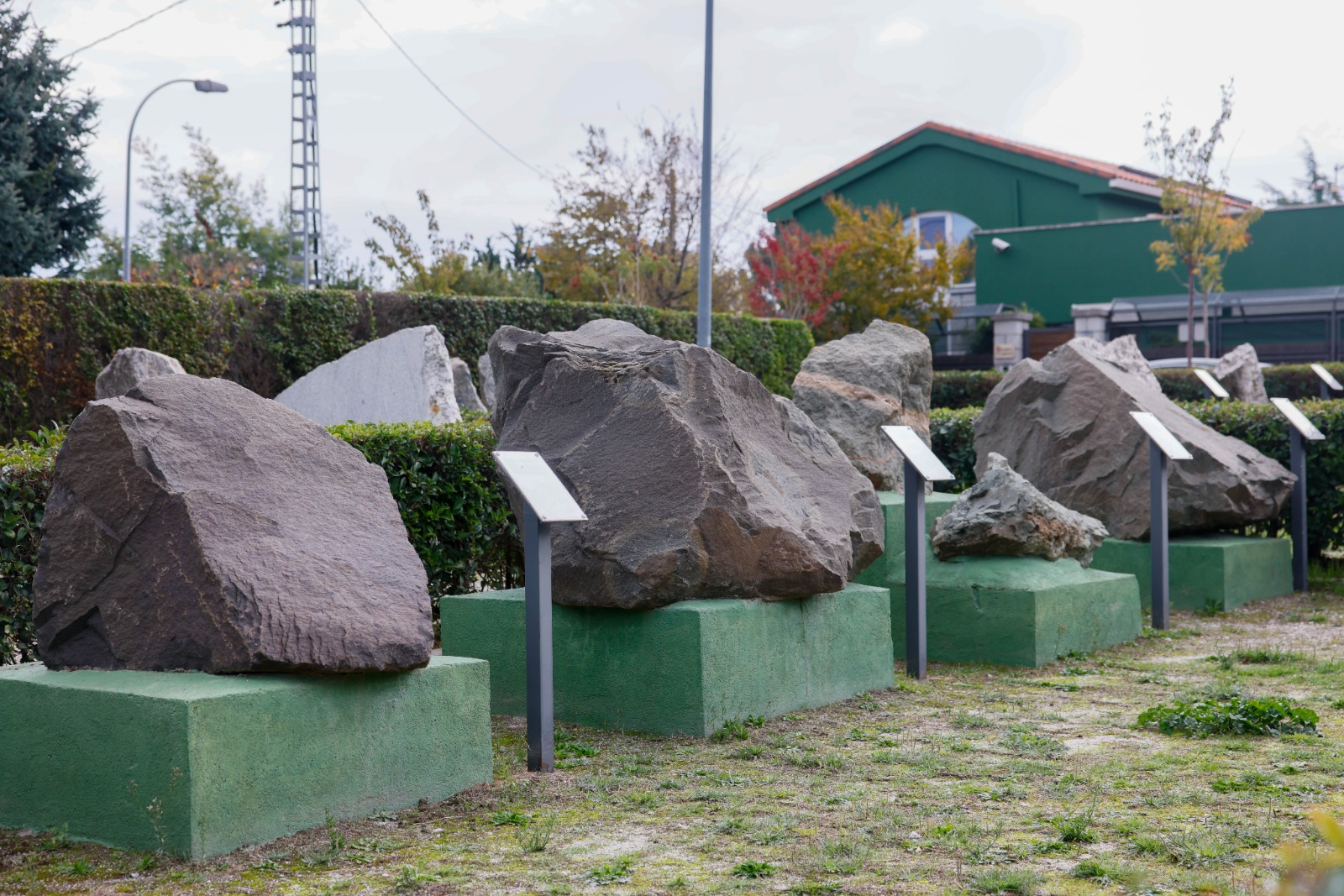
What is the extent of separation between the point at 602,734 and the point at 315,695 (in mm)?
1787

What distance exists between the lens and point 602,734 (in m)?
5.57

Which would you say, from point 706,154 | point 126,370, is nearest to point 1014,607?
point 126,370

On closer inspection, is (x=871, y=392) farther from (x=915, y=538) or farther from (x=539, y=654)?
(x=539, y=654)

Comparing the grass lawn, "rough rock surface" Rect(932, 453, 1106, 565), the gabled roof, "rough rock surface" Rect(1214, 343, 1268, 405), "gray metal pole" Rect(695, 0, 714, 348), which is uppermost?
the gabled roof

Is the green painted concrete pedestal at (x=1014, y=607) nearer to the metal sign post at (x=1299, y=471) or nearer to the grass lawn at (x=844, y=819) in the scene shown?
the grass lawn at (x=844, y=819)

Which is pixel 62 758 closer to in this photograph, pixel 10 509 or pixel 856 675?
pixel 10 509

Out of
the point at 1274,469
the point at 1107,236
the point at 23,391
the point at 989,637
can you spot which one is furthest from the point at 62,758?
the point at 1107,236

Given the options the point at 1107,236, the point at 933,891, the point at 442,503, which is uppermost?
the point at 1107,236

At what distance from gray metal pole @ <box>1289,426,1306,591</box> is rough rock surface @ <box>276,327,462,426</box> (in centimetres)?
678

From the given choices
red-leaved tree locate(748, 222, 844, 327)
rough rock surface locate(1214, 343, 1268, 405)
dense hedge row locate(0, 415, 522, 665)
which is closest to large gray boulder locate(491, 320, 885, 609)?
dense hedge row locate(0, 415, 522, 665)

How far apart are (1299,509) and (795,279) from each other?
19.9 m

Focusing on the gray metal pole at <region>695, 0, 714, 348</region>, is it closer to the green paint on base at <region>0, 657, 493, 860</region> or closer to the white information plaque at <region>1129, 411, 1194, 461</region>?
the white information plaque at <region>1129, 411, 1194, 461</region>

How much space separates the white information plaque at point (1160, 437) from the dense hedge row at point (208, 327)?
7443 mm

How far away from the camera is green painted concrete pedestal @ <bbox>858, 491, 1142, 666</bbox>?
23.7 feet
